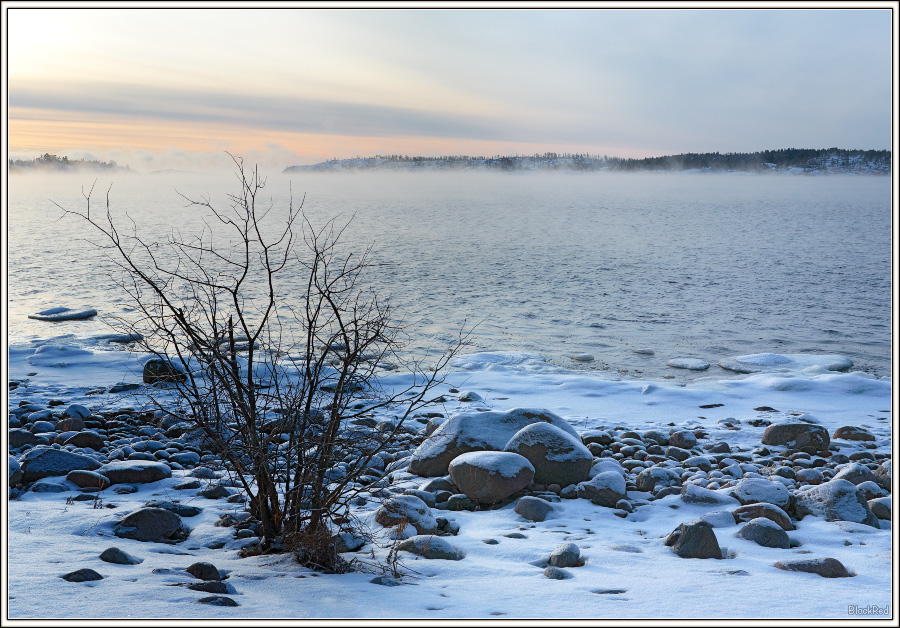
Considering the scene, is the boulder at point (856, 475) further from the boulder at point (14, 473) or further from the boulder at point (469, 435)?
the boulder at point (14, 473)

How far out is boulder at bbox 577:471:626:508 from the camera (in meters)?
5.54

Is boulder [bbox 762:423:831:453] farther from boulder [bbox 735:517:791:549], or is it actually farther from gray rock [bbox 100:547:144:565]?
gray rock [bbox 100:547:144:565]

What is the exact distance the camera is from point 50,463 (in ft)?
18.4

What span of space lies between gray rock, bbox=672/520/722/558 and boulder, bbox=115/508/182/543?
11.4ft

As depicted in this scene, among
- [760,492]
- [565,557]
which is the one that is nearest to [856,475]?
[760,492]

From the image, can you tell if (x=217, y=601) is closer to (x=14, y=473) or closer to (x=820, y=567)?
(x=14, y=473)

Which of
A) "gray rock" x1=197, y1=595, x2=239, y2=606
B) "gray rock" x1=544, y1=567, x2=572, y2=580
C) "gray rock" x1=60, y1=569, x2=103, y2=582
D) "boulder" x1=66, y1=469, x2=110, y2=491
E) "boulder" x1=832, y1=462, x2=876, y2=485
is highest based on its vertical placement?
"gray rock" x1=197, y1=595, x2=239, y2=606

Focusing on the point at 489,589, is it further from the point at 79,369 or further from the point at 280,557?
the point at 79,369

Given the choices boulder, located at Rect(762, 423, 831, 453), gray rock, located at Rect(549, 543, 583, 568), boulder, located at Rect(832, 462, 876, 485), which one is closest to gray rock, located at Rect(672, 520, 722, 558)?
gray rock, located at Rect(549, 543, 583, 568)

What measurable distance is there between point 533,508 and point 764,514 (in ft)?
5.77

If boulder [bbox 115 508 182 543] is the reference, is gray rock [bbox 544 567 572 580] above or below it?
above

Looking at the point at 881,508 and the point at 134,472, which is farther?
the point at 134,472

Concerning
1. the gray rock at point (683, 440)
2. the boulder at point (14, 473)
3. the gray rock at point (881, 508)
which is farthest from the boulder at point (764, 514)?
the boulder at point (14, 473)

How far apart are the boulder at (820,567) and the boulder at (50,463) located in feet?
18.3
